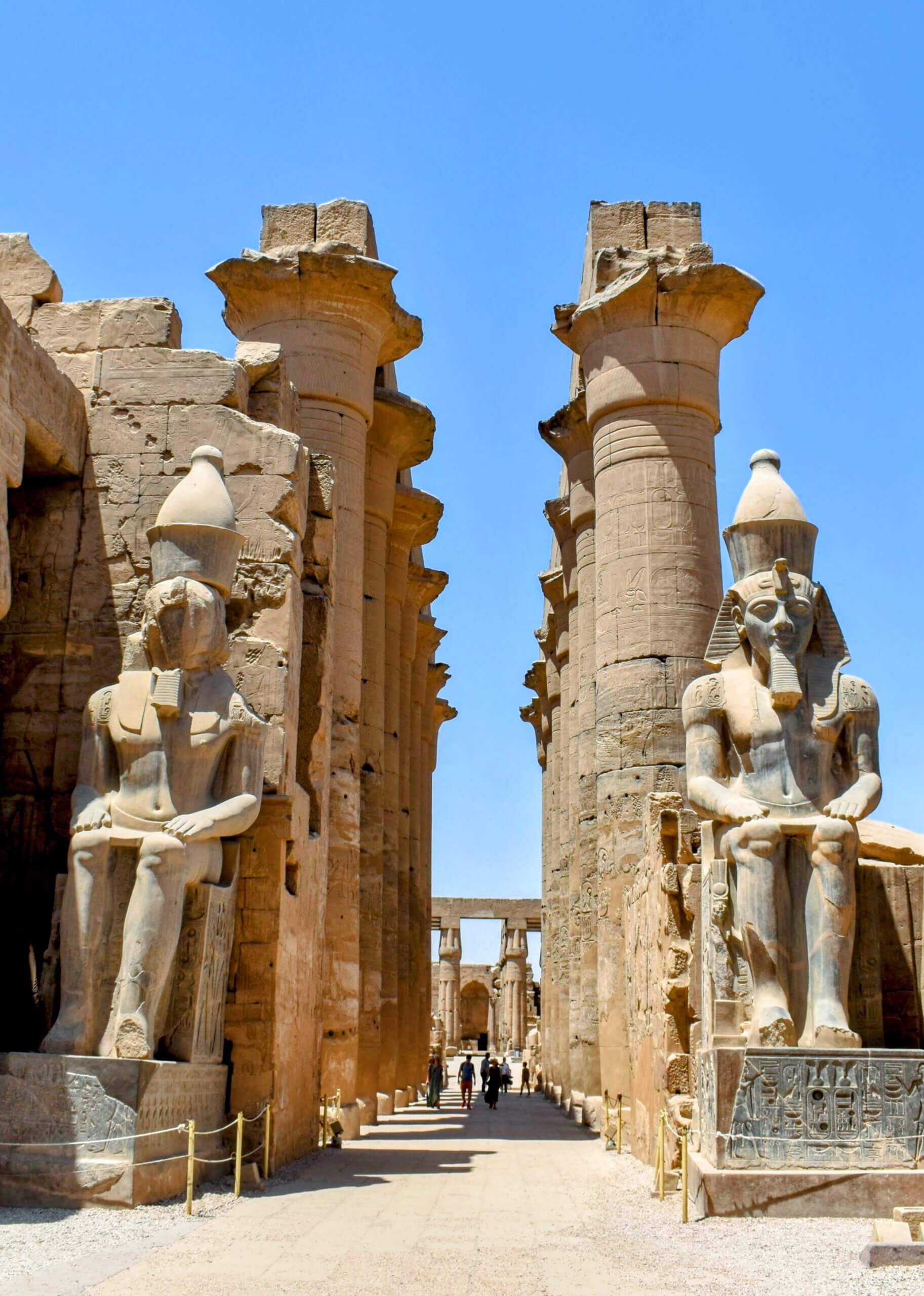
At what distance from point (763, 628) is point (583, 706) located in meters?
9.30

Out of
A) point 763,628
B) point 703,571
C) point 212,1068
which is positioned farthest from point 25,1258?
point 703,571

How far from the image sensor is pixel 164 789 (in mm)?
7211

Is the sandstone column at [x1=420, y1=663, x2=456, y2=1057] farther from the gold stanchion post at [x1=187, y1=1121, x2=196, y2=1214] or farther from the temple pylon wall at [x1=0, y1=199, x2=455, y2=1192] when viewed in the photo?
the gold stanchion post at [x1=187, y1=1121, x2=196, y2=1214]

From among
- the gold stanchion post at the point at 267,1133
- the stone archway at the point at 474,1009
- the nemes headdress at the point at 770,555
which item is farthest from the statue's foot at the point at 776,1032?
the stone archway at the point at 474,1009

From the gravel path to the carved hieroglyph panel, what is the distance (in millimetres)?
322

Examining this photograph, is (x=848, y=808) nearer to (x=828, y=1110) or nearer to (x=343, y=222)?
(x=828, y=1110)

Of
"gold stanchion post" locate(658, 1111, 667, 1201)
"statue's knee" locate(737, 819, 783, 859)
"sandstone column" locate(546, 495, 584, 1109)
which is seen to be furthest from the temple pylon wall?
"sandstone column" locate(546, 495, 584, 1109)

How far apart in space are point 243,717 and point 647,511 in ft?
21.3

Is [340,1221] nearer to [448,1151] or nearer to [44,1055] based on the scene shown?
[44,1055]

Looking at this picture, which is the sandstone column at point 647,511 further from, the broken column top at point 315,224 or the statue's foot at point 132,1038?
the statue's foot at point 132,1038

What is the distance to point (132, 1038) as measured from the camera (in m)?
6.68

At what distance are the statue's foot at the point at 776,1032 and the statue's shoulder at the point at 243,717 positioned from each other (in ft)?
9.41

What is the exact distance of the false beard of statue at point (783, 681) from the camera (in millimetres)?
6836

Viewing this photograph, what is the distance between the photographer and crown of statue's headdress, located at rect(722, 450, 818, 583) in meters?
7.19
